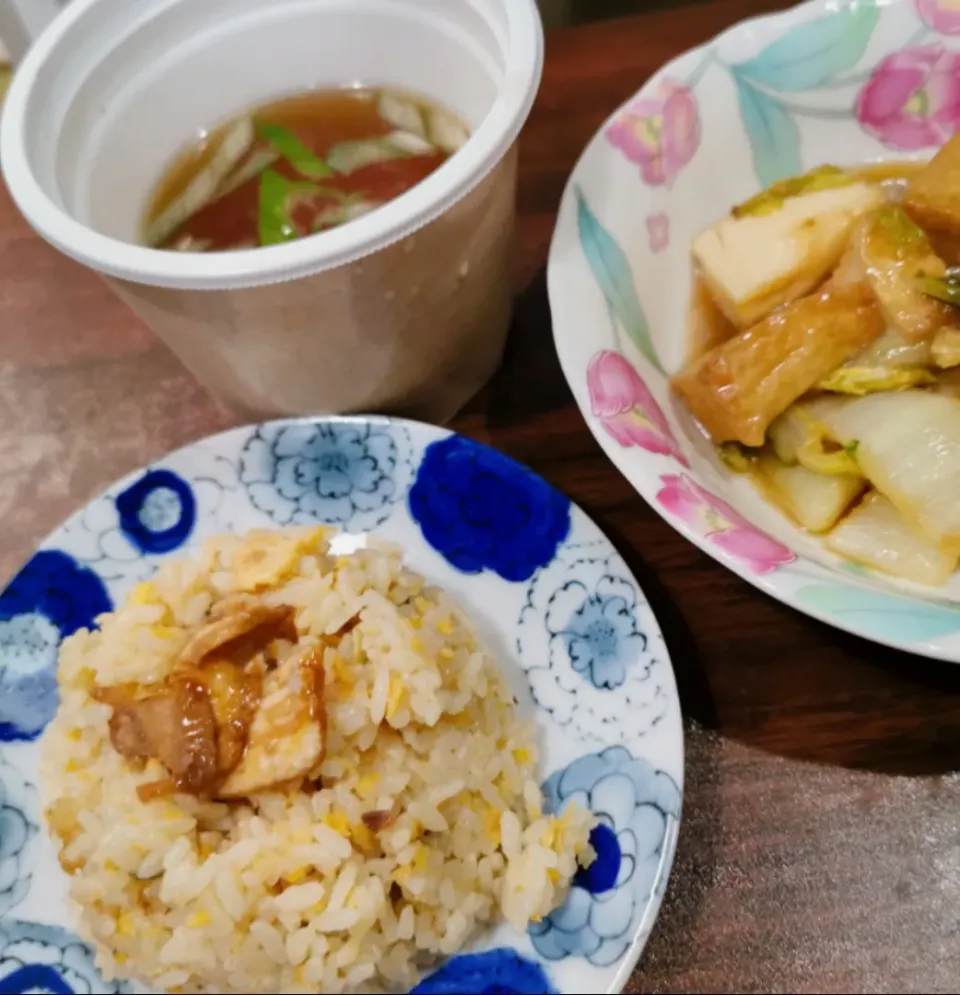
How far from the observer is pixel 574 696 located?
1175 millimetres

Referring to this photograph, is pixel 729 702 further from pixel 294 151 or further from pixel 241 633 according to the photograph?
pixel 294 151

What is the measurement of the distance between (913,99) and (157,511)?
1.43 m

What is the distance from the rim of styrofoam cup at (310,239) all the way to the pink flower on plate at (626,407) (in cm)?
29

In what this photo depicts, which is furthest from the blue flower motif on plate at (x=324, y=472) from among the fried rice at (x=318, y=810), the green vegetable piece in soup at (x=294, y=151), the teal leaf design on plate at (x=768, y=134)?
the teal leaf design on plate at (x=768, y=134)

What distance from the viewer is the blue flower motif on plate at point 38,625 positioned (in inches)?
48.1

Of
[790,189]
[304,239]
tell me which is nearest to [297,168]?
[304,239]

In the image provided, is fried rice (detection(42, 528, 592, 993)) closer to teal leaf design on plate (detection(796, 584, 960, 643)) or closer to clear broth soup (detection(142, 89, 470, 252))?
teal leaf design on plate (detection(796, 584, 960, 643))

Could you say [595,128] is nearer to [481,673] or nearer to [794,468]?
[794,468]

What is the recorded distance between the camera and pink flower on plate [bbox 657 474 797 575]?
3.46 ft

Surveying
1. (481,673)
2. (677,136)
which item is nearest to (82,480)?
(481,673)

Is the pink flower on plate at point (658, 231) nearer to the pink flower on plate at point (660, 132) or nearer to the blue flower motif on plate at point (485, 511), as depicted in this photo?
the pink flower on plate at point (660, 132)

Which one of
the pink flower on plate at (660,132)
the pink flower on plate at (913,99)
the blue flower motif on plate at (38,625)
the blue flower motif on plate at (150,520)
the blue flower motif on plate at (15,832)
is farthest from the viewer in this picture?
the pink flower on plate at (913,99)

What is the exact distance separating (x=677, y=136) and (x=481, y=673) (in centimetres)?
92

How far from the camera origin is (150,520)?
53.4 inches
